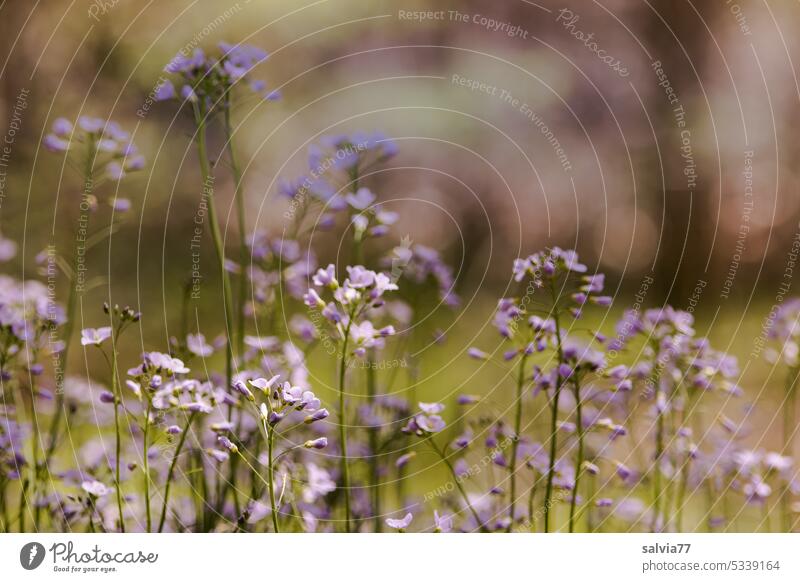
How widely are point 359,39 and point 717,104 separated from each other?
1.24 metres

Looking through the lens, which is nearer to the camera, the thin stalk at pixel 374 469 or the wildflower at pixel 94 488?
the wildflower at pixel 94 488

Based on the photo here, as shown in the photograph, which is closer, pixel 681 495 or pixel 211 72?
pixel 211 72

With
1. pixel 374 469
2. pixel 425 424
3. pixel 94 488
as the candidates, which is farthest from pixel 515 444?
pixel 94 488

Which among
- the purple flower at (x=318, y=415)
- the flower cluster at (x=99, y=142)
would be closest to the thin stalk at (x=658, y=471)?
the purple flower at (x=318, y=415)

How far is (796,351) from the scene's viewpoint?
1648mm

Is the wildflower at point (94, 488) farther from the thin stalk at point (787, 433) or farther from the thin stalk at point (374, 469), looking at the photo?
the thin stalk at point (787, 433)

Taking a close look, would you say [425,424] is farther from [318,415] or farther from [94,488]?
[94,488]

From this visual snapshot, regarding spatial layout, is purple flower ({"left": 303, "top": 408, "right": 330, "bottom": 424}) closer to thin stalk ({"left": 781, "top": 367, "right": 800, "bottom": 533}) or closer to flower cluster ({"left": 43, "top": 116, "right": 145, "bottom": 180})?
flower cluster ({"left": 43, "top": 116, "right": 145, "bottom": 180})

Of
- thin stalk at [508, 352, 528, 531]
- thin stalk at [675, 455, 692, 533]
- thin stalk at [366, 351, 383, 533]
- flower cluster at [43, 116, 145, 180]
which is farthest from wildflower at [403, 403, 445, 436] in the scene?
flower cluster at [43, 116, 145, 180]
